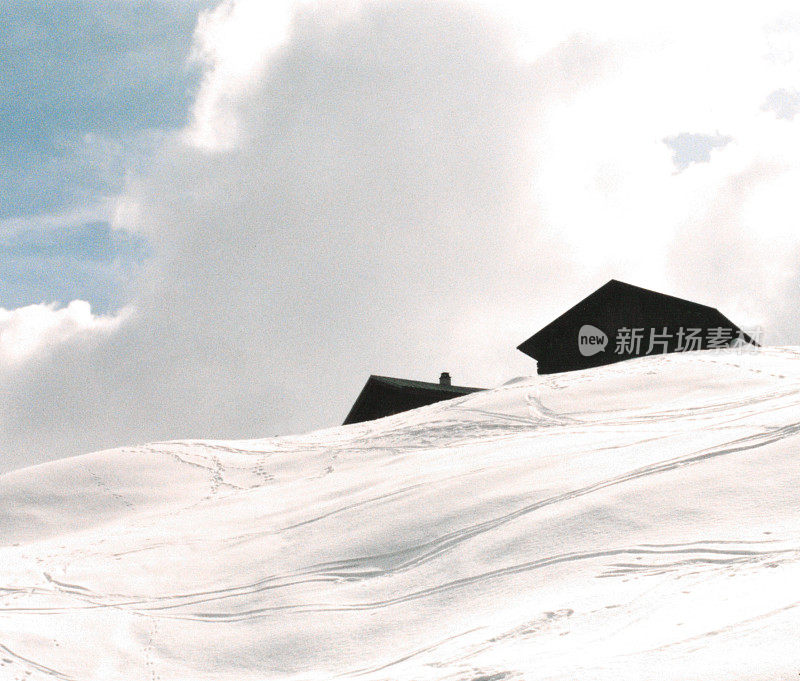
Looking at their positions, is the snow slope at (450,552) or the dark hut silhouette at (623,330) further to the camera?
the dark hut silhouette at (623,330)

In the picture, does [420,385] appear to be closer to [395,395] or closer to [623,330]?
[395,395]

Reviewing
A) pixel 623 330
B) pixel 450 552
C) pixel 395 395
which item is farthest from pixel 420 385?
pixel 450 552

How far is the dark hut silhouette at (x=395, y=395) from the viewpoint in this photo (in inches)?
938

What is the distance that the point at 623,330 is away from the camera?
23641mm

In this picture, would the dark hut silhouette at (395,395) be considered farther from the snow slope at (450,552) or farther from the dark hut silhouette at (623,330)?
the snow slope at (450,552)

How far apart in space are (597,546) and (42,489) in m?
6.56

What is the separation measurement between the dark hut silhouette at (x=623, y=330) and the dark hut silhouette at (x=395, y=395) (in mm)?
2278

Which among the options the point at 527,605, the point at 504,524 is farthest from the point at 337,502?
the point at 527,605

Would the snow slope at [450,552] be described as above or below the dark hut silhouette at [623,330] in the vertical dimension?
below

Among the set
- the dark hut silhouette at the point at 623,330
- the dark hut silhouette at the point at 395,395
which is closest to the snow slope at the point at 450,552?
the dark hut silhouette at the point at 623,330

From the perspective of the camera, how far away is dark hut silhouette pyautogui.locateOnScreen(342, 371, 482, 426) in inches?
938

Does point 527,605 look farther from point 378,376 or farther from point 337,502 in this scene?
point 378,376

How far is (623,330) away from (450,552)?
17.6m

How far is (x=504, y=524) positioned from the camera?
7031mm
